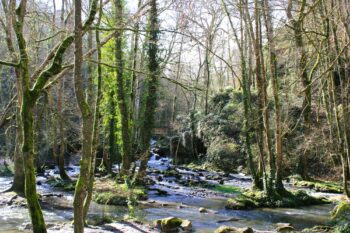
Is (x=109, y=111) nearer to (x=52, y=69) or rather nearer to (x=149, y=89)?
(x=149, y=89)

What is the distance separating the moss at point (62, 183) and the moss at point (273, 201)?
25.3 feet

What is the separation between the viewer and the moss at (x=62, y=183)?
63.5 feet

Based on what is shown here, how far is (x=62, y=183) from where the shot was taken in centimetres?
2042

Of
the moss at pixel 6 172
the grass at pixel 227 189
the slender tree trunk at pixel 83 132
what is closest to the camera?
the slender tree trunk at pixel 83 132

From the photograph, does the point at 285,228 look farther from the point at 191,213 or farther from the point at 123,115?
the point at 123,115

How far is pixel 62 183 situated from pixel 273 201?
10.3 metres

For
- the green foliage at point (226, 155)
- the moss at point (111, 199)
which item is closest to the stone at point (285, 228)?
the moss at point (111, 199)

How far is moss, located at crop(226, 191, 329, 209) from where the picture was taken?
15820mm

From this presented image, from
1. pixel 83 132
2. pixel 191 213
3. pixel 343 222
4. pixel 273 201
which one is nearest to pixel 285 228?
pixel 343 222

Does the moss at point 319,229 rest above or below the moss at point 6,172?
below

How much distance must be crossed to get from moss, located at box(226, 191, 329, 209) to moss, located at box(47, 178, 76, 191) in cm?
770

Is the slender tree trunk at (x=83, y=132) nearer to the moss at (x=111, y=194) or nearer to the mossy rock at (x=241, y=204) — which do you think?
the moss at (x=111, y=194)

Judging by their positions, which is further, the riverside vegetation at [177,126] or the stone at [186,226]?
the stone at [186,226]

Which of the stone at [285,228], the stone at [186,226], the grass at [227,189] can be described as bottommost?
the stone at [285,228]
